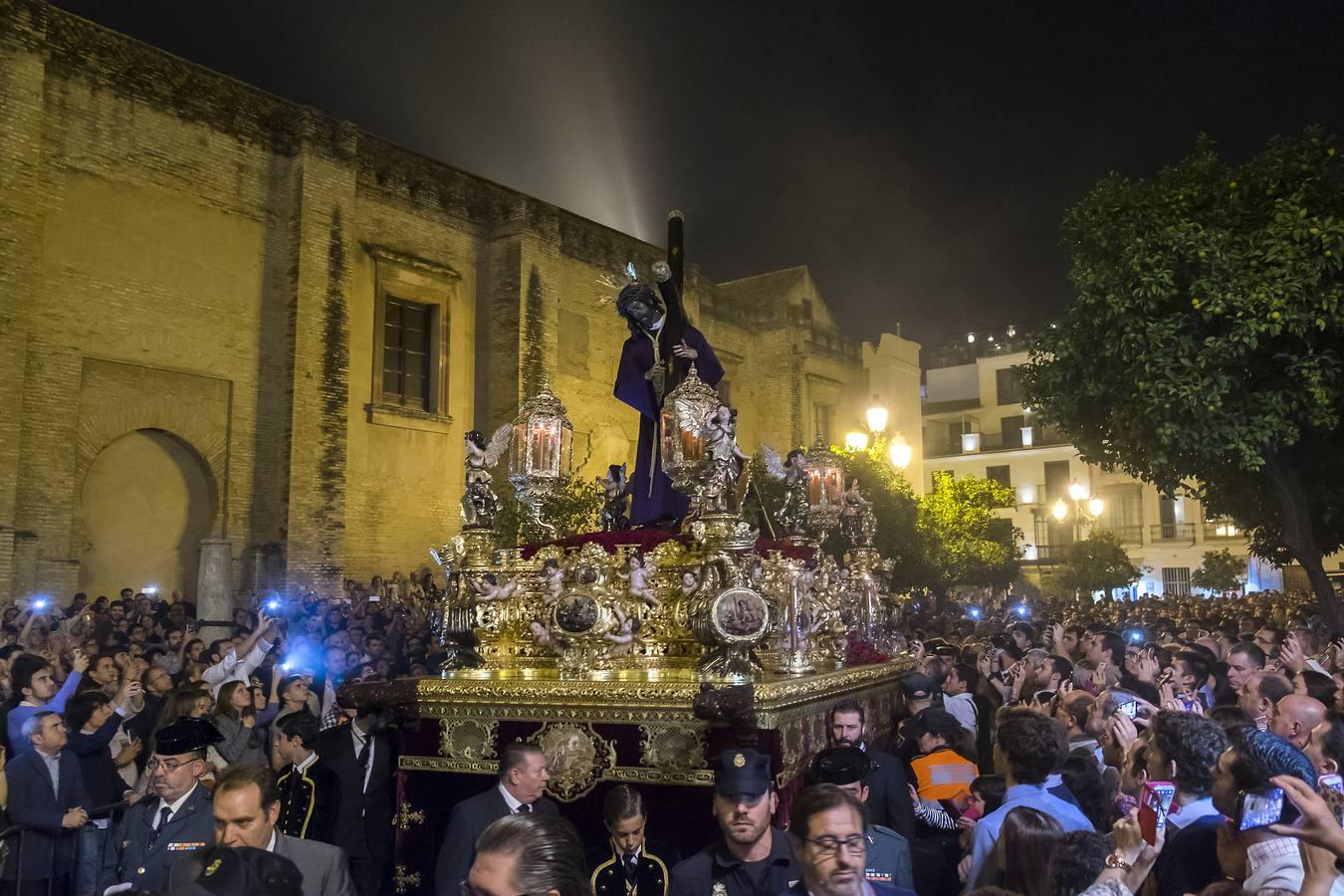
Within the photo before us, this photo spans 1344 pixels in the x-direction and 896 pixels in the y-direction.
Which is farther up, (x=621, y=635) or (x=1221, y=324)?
(x=1221, y=324)

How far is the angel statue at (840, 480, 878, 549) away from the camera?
8.61 m

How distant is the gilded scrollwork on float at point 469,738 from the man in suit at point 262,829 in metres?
1.97

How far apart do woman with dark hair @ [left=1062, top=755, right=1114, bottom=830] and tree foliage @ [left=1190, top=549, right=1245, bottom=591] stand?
119 ft

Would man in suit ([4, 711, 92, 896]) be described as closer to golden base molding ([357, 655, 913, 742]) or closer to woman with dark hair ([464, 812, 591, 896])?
golden base molding ([357, 655, 913, 742])

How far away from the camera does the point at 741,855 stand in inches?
156

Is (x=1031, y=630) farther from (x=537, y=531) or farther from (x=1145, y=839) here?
(x=1145, y=839)

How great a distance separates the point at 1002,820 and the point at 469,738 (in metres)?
3.41

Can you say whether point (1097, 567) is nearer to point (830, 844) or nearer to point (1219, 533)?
point (1219, 533)

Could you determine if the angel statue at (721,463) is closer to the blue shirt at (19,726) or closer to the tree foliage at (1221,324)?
the blue shirt at (19,726)

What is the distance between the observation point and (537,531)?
785 cm

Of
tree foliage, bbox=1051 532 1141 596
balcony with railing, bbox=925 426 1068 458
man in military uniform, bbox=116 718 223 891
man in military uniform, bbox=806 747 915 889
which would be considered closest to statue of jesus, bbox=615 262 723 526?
man in military uniform, bbox=806 747 915 889

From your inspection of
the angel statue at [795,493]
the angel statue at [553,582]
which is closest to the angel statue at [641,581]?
the angel statue at [553,582]

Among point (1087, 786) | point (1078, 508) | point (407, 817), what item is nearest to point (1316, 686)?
point (1087, 786)

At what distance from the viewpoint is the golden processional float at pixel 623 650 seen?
226 inches
